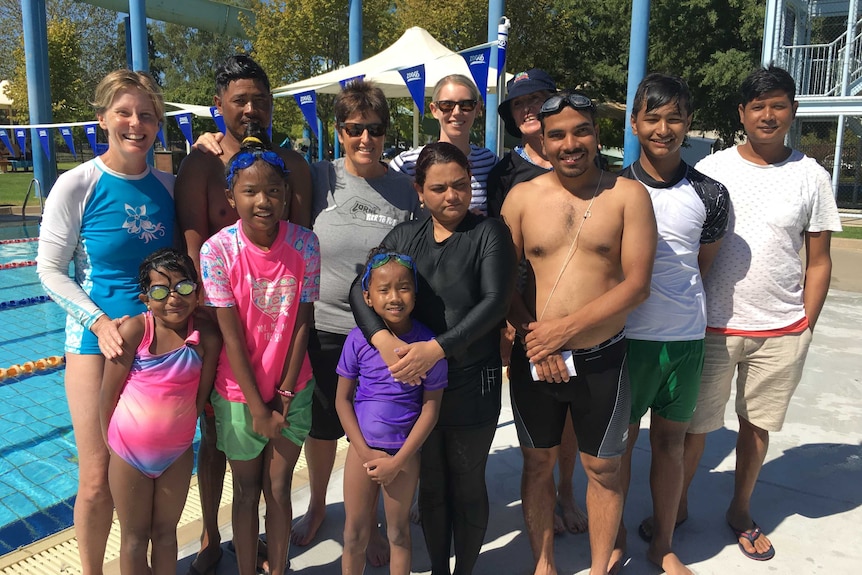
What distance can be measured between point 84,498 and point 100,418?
0.36 m

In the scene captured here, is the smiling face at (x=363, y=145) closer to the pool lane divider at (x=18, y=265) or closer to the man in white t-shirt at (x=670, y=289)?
the man in white t-shirt at (x=670, y=289)

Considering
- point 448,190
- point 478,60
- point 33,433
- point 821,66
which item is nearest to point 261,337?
point 448,190

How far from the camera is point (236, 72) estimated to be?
2828 mm

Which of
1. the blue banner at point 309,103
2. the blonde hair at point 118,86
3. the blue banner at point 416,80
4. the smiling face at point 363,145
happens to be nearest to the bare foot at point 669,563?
the smiling face at point 363,145

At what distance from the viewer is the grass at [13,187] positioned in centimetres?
2030

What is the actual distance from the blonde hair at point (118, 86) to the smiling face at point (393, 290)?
49.3 inches

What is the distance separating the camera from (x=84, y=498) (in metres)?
2.60

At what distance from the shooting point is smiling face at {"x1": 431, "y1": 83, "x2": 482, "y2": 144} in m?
3.37

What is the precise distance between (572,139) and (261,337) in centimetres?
155

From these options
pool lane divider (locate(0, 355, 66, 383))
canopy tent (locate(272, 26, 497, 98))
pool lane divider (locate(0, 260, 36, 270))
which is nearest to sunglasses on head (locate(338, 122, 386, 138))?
pool lane divider (locate(0, 355, 66, 383))

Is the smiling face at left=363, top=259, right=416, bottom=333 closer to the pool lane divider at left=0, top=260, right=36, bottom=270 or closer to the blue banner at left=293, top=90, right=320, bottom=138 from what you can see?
the blue banner at left=293, top=90, right=320, bottom=138

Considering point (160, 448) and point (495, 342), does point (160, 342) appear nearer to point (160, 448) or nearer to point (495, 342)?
point (160, 448)

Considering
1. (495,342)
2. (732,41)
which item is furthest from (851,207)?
(495,342)

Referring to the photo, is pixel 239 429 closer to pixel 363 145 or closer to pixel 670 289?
pixel 363 145
